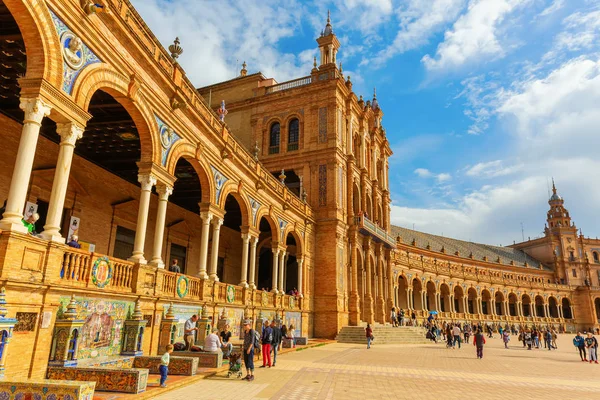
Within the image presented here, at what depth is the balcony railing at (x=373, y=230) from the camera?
29328mm

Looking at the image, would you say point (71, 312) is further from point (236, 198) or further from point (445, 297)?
point (445, 297)

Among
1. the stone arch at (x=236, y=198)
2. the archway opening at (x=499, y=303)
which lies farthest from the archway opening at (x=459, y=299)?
the stone arch at (x=236, y=198)

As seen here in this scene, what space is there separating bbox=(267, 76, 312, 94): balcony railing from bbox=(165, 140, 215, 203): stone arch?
57.3 feet

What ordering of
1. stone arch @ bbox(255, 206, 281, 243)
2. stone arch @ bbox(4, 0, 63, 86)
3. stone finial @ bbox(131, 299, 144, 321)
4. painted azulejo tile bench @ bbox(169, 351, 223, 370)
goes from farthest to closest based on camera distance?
stone arch @ bbox(255, 206, 281, 243) → painted azulejo tile bench @ bbox(169, 351, 223, 370) → stone finial @ bbox(131, 299, 144, 321) → stone arch @ bbox(4, 0, 63, 86)

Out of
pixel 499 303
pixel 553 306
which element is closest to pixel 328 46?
pixel 499 303

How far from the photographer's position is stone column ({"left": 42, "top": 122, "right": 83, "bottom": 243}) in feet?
25.9

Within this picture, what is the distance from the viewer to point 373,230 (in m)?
31.5

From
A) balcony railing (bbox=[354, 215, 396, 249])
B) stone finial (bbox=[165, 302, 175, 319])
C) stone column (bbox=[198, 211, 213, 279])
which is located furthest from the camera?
balcony railing (bbox=[354, 215, 396, 249])

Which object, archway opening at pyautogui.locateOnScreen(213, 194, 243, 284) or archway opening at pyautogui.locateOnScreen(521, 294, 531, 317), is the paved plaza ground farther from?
archway opening at pyautogui.locateOnScreen(521, 294, 531, 317)

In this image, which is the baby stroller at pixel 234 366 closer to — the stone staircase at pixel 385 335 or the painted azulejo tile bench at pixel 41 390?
Answer: the painted azulejo tile bench at pixel 41 390

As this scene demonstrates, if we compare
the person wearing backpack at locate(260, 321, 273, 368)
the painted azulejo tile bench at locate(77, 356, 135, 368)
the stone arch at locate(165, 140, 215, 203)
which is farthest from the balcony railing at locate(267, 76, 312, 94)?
the painted azulejo tile bench at locate(77, 356, 135, 368)

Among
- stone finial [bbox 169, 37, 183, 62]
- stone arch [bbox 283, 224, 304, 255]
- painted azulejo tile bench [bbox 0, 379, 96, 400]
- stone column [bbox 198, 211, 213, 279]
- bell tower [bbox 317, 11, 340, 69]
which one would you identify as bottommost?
painted azulejo tile bench [bbox 0, 379, 96, 400]

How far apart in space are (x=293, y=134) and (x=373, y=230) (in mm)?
9571

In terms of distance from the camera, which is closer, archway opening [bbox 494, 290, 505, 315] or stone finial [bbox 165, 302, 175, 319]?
stone finial [bbox 165, 302, 175, 319]
